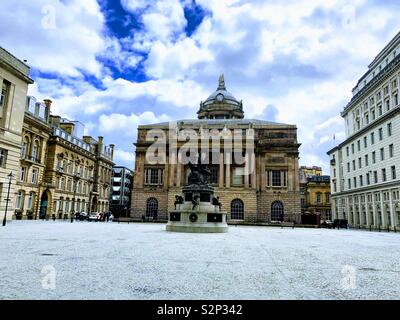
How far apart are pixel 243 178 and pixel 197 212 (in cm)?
3201

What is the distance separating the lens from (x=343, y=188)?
2389 inches

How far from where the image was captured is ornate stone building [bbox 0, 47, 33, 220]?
88.4 feet

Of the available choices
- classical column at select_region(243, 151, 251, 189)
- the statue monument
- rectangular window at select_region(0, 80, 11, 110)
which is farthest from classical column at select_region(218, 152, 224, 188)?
rectangular window at select_region(0, 80, 11, 110)

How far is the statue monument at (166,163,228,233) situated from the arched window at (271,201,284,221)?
3112cm

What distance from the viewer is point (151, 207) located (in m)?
56.0

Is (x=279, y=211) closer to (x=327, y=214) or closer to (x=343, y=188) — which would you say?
(x=343, y=188)

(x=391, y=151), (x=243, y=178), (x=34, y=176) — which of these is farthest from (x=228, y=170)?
(x=34, y=176)

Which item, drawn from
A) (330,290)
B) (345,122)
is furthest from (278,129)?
(330,290)

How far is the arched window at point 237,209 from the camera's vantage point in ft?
170

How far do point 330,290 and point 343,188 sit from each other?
6017 cm

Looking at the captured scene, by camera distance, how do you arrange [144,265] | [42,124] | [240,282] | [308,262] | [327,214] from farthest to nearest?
1. [327,214]
2. [42,124]
3. [308,262]
4. [144,265]
5. [240,282]

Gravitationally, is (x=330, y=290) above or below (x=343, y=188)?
below

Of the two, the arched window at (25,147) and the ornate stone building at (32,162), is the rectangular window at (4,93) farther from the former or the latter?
the arched window at (25,147)

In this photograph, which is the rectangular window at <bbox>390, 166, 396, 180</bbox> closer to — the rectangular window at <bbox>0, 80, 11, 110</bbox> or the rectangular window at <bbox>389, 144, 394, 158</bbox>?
the rectangular window at <bbox>389, 144, 394, 158</bbox>
